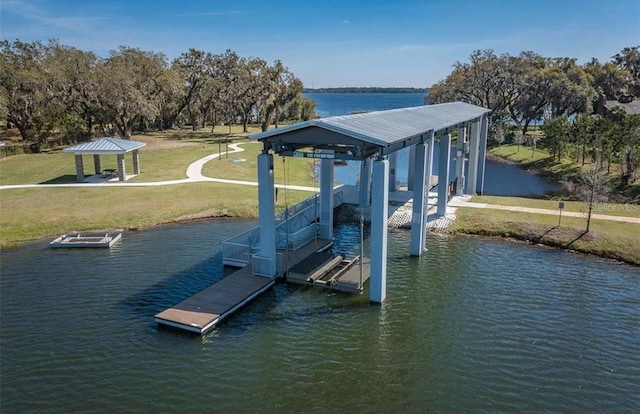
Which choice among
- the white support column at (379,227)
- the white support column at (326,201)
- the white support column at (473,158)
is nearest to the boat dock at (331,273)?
the white support column at (379,227)

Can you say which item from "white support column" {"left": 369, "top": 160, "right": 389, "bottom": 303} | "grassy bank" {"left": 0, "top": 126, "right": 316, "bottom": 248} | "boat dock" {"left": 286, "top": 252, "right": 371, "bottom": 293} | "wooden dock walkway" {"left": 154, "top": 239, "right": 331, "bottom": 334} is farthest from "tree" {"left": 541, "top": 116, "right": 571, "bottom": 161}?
"wooden dock walkway" {"left": 154, "top": 239, "right": 331, "bottom": 334}

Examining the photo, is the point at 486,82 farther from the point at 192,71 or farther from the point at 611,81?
the point at 192,71

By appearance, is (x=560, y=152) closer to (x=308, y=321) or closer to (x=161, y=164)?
(x=161, y=164)

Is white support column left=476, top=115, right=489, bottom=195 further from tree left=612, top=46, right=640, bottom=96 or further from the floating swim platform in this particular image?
tree left=612, top=46, right=640, bottom=96

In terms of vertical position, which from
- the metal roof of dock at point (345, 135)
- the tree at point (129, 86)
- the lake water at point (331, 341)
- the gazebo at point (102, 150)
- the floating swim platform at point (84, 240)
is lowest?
the lake water at point (331, 341)

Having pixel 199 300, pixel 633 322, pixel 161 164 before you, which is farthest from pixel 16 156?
pixel 633 322

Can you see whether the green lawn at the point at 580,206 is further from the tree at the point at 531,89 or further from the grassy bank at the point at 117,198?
the tree at the point at 531,89

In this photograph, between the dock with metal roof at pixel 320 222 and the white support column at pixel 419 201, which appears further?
the white support column at pixel 419 201
